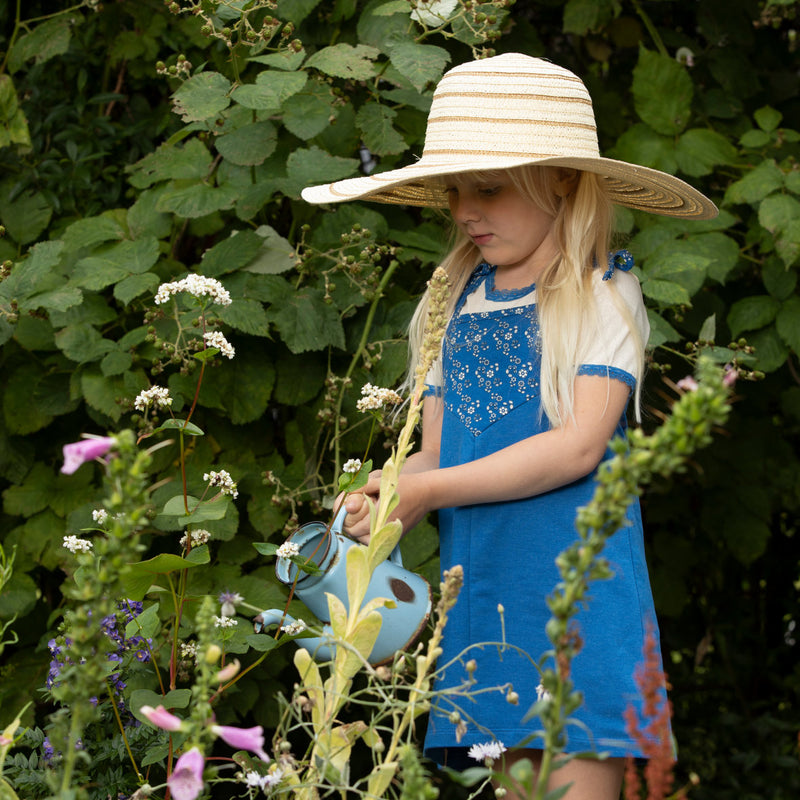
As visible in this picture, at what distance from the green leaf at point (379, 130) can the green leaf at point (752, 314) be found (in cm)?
77

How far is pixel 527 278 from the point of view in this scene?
158 centimetres

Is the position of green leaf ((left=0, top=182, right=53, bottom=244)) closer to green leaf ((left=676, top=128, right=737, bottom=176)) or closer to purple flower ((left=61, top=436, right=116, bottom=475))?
green leaf ((left=676, top=128, right=737, bottom=176))

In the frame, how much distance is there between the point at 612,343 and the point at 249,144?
31.8 inches

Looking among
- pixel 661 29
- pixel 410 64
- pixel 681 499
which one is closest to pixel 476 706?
pixel 410 64

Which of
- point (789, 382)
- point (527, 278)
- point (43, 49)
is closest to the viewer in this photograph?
point (527, 278)

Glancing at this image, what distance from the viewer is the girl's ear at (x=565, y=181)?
155 cm

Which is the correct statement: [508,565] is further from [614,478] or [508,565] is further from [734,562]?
[734,562]

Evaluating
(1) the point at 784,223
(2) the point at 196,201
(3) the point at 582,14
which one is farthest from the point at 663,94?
(2) the point at 196,201

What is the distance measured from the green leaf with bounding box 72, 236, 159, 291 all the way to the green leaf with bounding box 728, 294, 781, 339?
1.15 metres

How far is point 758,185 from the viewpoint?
2016 mm

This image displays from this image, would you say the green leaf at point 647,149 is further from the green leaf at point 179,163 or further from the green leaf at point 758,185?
the green leaf at point 179,163

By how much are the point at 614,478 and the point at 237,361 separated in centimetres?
139

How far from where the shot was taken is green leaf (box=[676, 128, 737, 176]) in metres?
2.13

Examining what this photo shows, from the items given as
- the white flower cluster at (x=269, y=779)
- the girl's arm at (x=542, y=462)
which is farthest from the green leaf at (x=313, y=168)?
the white flower cluster at (x=269, y=779)
